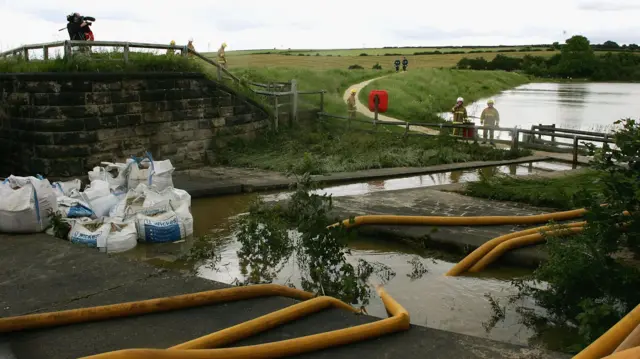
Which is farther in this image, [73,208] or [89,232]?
[73,208]

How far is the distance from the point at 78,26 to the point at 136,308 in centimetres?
1210

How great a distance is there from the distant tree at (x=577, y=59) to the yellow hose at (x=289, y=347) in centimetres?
6325

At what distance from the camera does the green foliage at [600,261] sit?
4.46 m

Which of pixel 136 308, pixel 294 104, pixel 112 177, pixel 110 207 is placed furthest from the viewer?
pixel 294 104

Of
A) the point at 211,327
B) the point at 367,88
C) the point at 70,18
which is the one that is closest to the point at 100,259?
the point at 211,327

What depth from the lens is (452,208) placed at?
853cm

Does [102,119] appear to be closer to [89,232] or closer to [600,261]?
[89,232]

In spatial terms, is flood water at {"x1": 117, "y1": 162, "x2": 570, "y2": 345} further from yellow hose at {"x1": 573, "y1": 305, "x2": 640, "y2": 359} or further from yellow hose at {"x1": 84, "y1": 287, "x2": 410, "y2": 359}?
yellow hose at {"x1": 573, "y1": 305, "x2": 640, "y2": 359}

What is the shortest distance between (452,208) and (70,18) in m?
10.7

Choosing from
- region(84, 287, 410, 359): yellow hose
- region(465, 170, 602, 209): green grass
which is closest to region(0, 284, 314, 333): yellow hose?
region(84, 287, 410, 359): yellow hose

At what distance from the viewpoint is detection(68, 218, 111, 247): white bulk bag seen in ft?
22.6

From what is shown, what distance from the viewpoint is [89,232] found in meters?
6.96

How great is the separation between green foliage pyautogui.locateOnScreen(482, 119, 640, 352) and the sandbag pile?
4.46 m

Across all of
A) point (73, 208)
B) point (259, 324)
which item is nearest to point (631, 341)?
point (259, 324)
